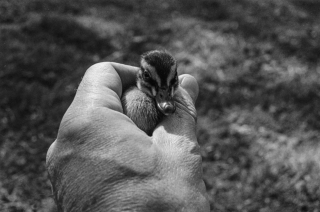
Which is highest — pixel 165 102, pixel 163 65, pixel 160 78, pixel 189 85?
pixel 163 65

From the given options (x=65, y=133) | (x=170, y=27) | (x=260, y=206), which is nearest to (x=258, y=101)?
(x=260, y=206)

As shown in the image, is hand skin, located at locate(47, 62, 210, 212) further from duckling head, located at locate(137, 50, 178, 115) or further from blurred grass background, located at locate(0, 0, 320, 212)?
blurred grass background, located at locate(0, 0, 320, 212)

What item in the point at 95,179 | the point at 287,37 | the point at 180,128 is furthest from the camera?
the point at 287,37

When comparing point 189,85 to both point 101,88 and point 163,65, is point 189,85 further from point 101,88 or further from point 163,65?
point 101,88

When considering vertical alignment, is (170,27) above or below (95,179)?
below

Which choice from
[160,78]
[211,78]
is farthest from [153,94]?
[211,78]

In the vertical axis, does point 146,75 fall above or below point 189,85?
above

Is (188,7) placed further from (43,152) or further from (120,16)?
(43,152)
